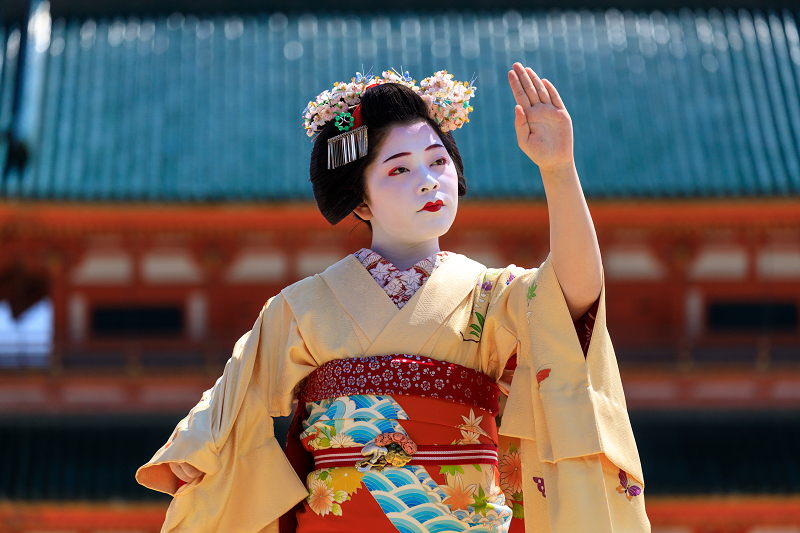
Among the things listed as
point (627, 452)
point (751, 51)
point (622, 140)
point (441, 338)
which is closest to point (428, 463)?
point (441, 338)

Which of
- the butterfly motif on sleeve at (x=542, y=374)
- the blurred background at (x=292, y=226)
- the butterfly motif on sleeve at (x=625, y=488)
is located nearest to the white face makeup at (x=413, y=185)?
the butterfly motif on sleeve at (x=542, y=374)

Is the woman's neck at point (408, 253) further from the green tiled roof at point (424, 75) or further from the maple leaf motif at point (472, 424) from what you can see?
the green tiled roof at point (424, 75)

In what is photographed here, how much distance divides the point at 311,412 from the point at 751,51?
27.1 ft

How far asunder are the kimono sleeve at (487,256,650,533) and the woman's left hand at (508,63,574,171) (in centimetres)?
27

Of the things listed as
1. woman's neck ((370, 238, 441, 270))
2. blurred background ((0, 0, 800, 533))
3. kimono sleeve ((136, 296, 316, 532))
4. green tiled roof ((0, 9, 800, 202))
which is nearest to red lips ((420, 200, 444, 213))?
woman's neck ((370, 238, 441, 270))

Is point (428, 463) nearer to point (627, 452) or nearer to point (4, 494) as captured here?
point (627, 452)

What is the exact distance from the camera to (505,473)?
247 centimetres

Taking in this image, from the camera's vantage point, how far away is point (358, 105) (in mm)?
2523

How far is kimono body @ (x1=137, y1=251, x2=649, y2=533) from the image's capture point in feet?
6.86

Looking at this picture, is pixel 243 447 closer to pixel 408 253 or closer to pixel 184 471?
pixel 184 471

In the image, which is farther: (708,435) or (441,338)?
(708,435)

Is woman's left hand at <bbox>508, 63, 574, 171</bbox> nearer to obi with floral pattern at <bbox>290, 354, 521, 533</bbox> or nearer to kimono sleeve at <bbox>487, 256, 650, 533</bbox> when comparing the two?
kimono sleeve at <bbox>487, 256, 650, 533</bbox>

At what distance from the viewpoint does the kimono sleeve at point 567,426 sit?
2.05m

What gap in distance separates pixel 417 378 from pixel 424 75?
693 centimetres
